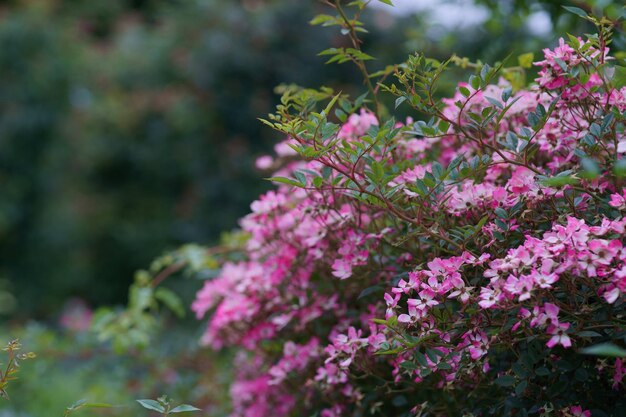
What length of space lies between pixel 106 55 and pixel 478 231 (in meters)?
7.88

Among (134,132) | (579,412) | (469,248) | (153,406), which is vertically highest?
(134,132)

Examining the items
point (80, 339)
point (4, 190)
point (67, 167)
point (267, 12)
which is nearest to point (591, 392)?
point (80, 339)

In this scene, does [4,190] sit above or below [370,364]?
above

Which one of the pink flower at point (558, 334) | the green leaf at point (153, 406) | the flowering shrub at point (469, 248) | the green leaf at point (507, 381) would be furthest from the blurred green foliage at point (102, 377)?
the pink flower at point (558, 334)

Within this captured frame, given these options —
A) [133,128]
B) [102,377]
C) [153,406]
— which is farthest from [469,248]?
[133,128]

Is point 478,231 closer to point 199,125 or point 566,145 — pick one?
point 566,145

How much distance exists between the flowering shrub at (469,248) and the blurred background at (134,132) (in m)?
2.63

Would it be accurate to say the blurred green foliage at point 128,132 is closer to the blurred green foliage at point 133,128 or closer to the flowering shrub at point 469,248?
the blurred green foliage at point 133,128

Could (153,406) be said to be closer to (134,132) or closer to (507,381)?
(507,381)

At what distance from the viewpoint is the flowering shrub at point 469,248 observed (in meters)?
1.12

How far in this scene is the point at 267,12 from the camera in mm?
6078

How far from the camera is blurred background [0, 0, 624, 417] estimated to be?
6.09 meters

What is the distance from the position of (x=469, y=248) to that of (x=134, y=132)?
6.73 meters

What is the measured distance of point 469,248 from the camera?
1.36 m
